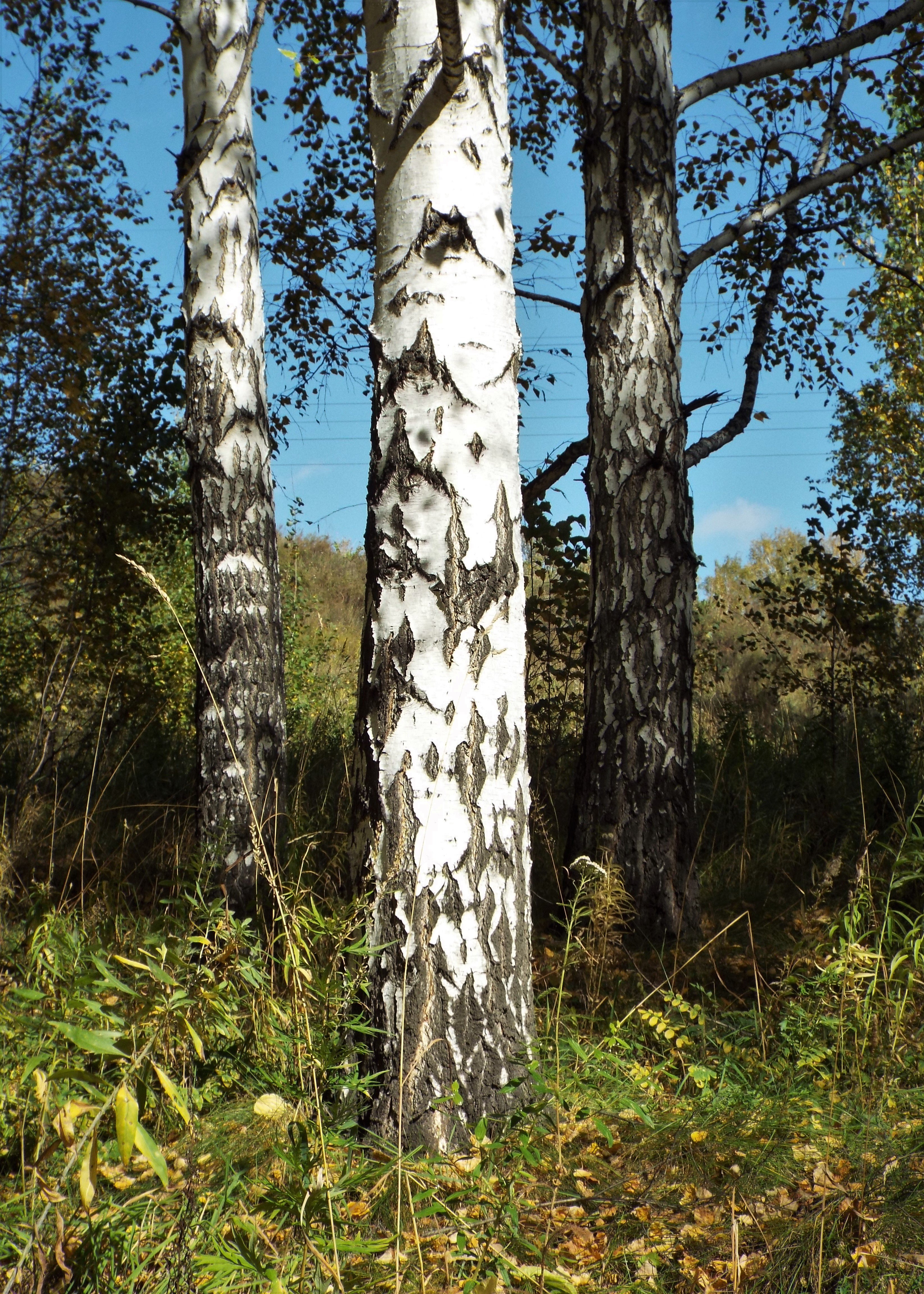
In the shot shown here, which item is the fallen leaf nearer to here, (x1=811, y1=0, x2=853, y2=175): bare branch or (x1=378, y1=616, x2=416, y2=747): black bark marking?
(x1=378, y1=616, x2=416, y2=747): black bark marking

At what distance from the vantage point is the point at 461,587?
199 centimetres

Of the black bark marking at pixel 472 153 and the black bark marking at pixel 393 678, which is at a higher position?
the black bark marking at pixel 472 153

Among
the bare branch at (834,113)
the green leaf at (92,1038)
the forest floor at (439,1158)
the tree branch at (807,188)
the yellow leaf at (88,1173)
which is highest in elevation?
the bare branch at (834,113)

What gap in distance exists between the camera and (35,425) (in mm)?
7875

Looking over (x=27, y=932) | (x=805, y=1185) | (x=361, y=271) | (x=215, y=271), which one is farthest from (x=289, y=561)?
(x=805, y=1185)

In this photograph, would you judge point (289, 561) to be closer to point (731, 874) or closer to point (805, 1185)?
point (731, 874)

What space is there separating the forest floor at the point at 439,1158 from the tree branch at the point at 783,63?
3745mm

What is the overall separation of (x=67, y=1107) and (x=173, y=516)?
6.00 m

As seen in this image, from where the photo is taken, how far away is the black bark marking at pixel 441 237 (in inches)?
80.3

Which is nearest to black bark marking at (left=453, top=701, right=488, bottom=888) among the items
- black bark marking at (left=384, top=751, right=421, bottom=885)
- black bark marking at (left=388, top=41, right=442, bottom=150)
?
black bark marking at (left=384, top=751, right=421, bottom=885)

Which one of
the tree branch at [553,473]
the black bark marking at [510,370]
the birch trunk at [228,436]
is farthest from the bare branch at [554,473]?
the black bark marking at [510,370]

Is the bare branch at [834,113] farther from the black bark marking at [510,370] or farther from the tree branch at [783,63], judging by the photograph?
the black bark marking at [510,370]

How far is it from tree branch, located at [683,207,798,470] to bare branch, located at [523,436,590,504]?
2.49 feet

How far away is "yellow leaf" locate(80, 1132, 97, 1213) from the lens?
0.97 metres
